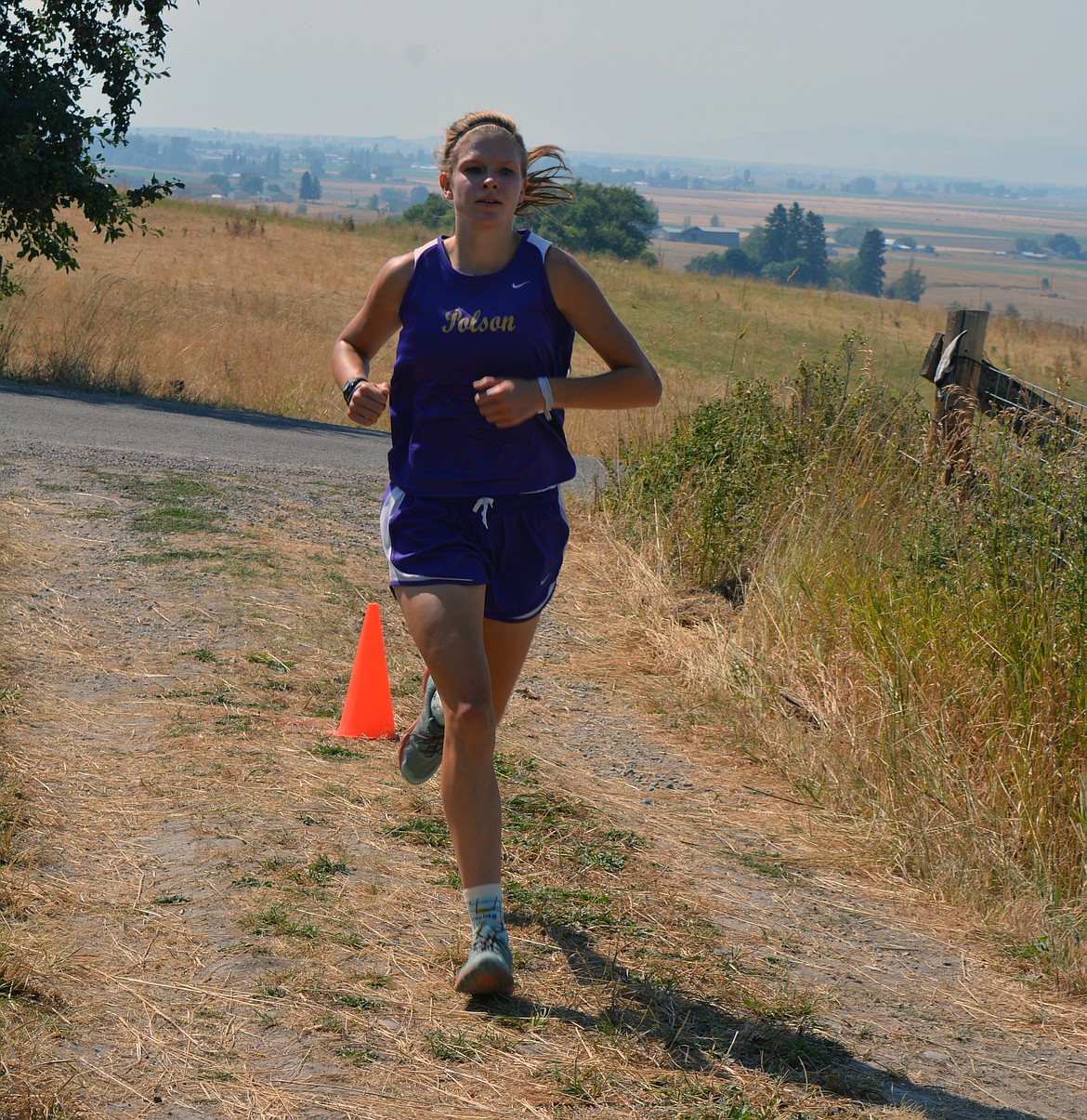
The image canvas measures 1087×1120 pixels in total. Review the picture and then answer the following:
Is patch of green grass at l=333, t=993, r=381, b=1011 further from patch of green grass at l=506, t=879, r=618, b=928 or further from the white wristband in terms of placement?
the white wristband

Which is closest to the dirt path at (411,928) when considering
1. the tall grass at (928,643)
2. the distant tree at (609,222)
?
the tall grass at (928,643)

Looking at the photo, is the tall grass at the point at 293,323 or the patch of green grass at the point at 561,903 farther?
the tall grass at the point at 293,323

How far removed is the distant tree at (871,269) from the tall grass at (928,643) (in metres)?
95.3

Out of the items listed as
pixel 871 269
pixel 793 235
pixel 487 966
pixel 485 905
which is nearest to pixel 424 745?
pixel 485 905

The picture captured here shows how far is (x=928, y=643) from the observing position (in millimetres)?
5449

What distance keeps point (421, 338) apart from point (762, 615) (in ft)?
11.8

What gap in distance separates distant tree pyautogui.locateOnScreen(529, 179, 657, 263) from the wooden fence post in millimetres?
63850

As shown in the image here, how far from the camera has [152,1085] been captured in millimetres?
Answer: 2857

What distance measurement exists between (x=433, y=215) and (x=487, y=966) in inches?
2606

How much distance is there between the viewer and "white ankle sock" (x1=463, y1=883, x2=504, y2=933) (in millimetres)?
3389

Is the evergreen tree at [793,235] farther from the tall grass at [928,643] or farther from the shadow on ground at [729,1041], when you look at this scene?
the shadow on ground at [729,1041]

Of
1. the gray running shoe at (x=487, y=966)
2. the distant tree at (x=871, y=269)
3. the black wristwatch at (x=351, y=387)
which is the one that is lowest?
the gray running shoe at (x=487, y=966)

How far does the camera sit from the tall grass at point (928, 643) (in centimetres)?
464

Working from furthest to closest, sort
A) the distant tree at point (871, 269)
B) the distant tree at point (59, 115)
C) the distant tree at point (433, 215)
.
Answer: the distant tree at point (871, 269) < the distant tree at point (433, 215) < the distant tree at point (59, 115)
